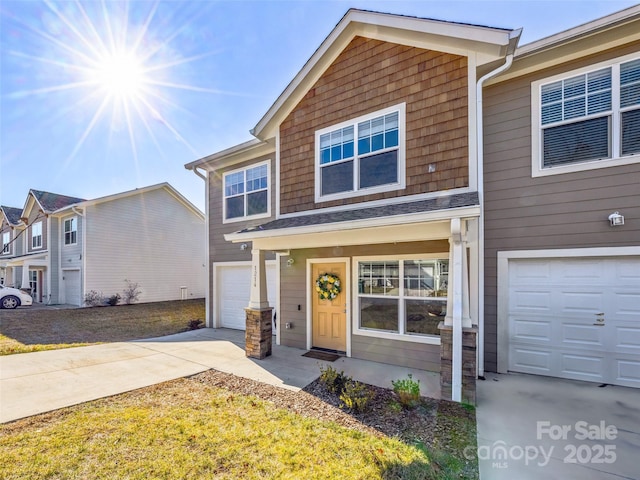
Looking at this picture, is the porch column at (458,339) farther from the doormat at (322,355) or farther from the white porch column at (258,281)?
the white porch column at (258,281)

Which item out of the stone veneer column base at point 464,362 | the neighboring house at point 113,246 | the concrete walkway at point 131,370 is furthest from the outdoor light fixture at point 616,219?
the neighboring house at point 113,246

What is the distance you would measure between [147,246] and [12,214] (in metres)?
14.0

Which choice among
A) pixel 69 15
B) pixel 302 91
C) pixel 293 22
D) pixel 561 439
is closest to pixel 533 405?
pixel 561 439

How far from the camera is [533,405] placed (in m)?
4.40

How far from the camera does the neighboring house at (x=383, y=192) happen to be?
205 inches

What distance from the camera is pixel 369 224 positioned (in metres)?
5.23

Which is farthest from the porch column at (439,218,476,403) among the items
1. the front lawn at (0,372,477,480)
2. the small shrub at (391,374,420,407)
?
the front lawn at (0,372,477,480)

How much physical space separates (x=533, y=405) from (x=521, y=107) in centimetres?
516

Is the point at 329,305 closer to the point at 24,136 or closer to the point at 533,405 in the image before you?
the point at 533,405

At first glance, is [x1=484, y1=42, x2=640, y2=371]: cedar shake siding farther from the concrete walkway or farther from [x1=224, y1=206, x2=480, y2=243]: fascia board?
the concrete walkway

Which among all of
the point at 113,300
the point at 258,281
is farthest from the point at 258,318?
the point at 113,300

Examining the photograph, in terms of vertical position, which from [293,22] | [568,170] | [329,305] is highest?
[293,22]

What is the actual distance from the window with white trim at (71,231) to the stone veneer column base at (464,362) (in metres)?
19.0

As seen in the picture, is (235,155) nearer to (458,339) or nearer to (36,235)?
(458,339)
